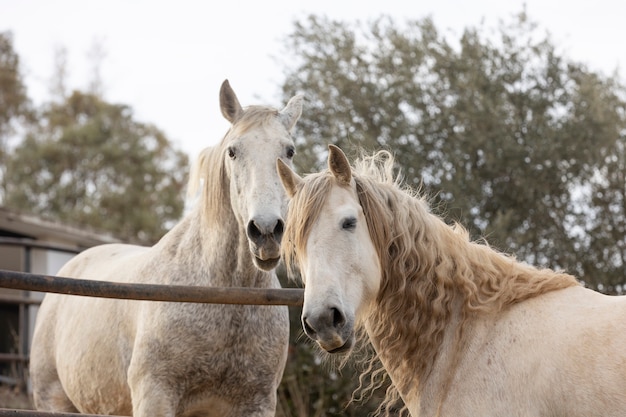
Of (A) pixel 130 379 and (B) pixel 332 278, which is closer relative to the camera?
(B) pixel 332 278

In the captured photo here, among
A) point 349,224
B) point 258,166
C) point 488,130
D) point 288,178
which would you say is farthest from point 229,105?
point 488,130

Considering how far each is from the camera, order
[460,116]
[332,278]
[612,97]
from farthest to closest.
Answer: [612,97] → [460,116] → [332,278]

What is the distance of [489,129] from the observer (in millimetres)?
9500

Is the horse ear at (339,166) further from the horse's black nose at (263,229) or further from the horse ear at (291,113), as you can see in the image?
the horse ear at (291,113)

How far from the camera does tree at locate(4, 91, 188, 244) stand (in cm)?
2770

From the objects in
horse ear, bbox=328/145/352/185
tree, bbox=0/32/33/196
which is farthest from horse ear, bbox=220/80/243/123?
tree, bbox=0/32/33/196

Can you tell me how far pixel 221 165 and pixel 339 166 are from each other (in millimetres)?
1348

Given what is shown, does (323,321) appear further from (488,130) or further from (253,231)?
(488,130)

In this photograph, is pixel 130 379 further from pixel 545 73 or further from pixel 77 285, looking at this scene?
pixel 545 73

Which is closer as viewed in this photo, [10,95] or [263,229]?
[263,229]

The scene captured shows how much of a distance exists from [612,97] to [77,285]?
344 inches

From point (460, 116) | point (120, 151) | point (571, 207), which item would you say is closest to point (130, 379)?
point (460, 116)

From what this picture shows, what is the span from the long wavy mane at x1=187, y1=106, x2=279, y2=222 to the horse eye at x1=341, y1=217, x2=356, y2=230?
1373mm

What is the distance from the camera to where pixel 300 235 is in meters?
3.29
